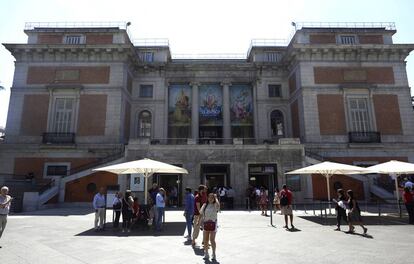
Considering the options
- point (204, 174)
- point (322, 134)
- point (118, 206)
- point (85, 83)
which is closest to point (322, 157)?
point (322, 134)

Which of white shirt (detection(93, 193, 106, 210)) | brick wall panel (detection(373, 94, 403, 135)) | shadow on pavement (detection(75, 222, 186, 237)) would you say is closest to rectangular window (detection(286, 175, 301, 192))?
brick wall panel (detection(373, 94, 403, 135))

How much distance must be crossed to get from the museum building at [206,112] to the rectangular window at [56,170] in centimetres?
9

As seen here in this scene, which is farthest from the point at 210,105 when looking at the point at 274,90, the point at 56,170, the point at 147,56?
the point at 56,170

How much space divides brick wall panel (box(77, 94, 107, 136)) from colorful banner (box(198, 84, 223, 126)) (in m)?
10.3

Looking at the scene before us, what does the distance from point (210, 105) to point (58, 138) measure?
15646 millimetres

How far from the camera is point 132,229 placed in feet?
40.1

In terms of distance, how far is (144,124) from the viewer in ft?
102

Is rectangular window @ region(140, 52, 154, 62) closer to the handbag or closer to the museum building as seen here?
the museum building

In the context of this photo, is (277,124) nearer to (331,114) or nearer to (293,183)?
(331,114)

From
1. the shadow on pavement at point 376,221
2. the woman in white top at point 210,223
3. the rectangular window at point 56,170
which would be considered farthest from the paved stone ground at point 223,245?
the rectangular window at point 56,170

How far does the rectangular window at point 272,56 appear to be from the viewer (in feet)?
108

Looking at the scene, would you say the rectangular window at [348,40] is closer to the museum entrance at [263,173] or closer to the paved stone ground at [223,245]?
the museum entrance at [263,173]

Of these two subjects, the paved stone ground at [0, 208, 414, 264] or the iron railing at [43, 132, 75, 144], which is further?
the iron railing at [43, 132, 75, 144]

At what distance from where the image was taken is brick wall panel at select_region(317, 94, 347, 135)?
26.7 m
